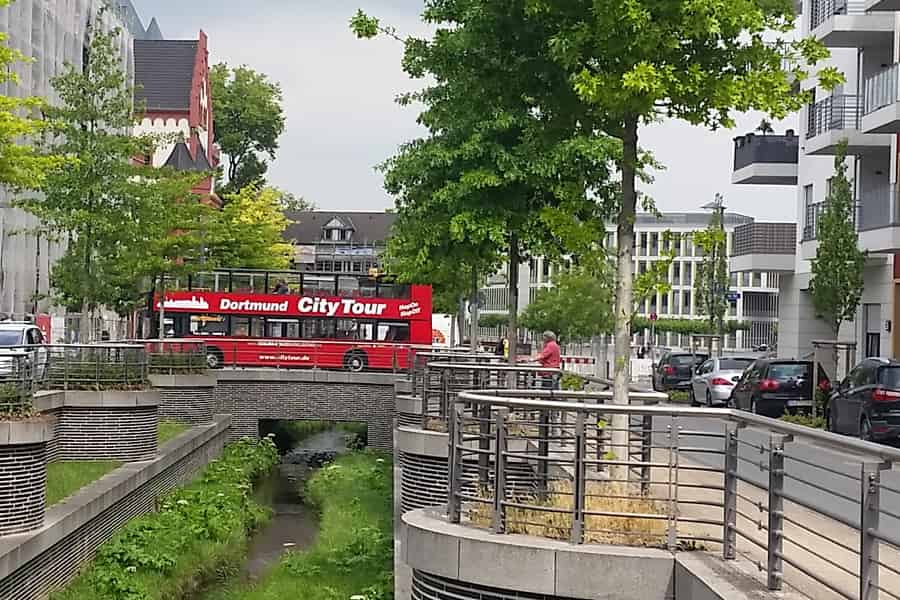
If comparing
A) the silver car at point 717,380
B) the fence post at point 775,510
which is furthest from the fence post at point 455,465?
the silver car at point 717,380

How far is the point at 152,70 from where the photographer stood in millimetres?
105812

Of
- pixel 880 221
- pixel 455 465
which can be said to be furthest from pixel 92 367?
pixel 880 221

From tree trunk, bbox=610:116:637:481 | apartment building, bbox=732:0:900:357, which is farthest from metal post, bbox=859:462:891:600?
apartment building, bbox=732:0:900:357

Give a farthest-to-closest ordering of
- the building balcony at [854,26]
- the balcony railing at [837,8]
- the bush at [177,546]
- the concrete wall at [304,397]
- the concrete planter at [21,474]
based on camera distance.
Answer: the concrete wall at [304,397] < the balcony railing at [837,8] < the building balcony at [854,26] < the bush at [177,546] < the concrete planter at [21,474]

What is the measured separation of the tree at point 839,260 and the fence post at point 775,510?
29.8m

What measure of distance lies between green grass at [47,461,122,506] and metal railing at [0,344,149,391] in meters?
1.70

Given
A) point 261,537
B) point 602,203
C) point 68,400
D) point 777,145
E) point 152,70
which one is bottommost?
point 261,537

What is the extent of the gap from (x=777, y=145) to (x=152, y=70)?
62.7 meters

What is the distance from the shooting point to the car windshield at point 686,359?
53.2 meters

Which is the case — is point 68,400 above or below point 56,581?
above

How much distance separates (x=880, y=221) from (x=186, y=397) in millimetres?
17289

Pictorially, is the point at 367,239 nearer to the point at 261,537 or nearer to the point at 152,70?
the point at 152,70

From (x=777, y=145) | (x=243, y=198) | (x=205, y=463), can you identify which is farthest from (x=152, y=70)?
(x=205, y=463)

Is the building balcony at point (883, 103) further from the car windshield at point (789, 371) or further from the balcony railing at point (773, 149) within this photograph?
the balcony railing at point (773, 149)
